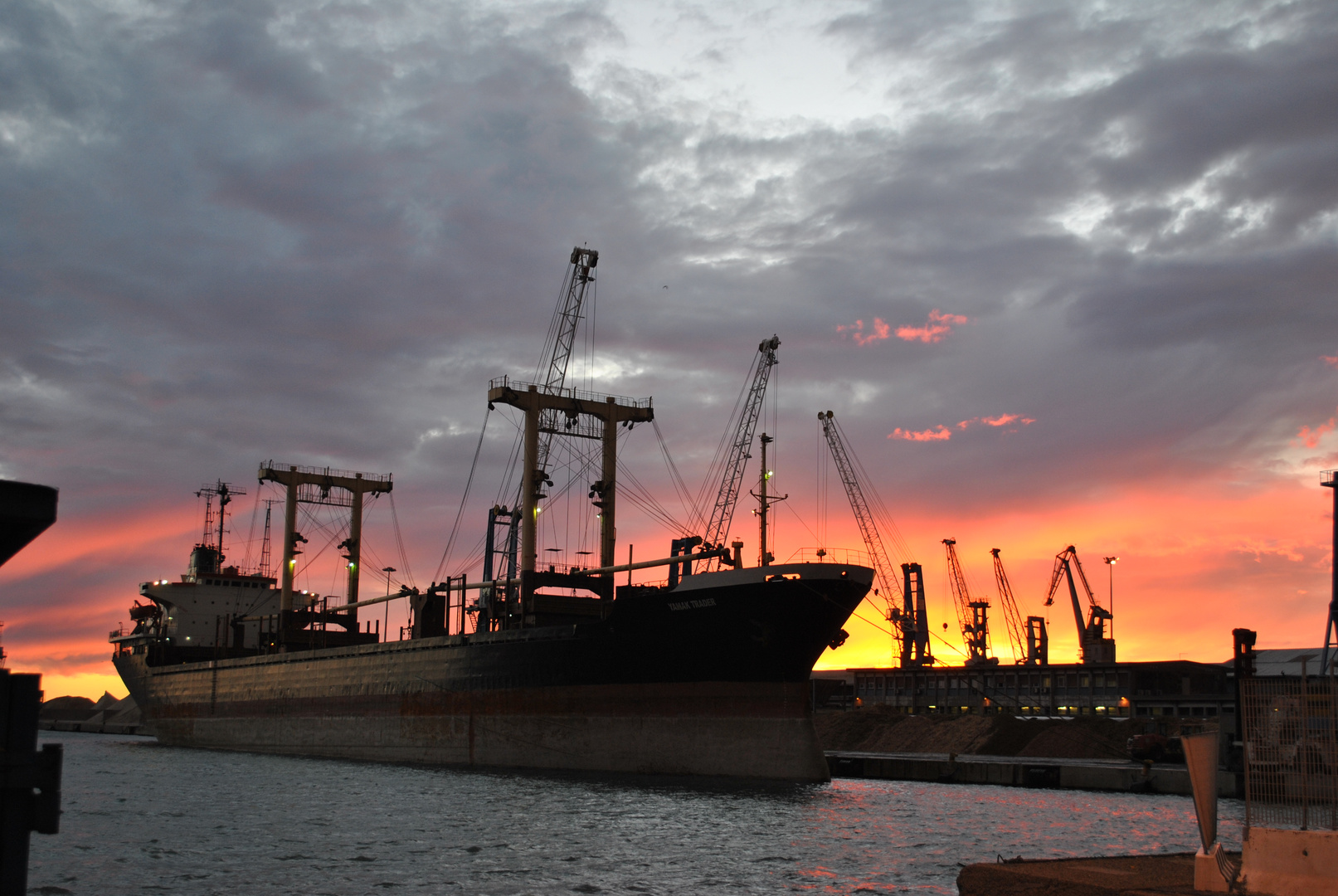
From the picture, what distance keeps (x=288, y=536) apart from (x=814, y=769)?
43.0 meters

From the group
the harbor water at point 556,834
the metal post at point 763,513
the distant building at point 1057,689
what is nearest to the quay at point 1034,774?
the harbor water at point 556,834

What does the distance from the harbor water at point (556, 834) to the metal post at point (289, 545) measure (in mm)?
25706

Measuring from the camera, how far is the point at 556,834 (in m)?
24.2

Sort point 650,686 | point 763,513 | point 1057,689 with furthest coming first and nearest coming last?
point 1057,689 → point 763,513 → point 650,686

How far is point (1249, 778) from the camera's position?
1240 cm

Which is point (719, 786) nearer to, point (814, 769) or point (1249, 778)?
point (814, 769)

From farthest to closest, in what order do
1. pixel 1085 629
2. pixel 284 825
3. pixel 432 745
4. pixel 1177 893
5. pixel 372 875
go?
pixel 1085 629
pixel 432 745
pixel 284 825
pixel 372 875
pixel 1177 893

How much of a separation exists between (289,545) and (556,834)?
155 feet

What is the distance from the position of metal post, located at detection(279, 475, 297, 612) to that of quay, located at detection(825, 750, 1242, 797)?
3486 cm

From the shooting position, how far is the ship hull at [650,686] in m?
34.4

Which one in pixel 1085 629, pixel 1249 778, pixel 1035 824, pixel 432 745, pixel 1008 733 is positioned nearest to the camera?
pixel 1249 778

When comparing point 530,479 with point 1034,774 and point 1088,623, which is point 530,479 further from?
point 1088,623

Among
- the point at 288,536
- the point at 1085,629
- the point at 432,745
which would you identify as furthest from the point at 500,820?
the point at 1085,629

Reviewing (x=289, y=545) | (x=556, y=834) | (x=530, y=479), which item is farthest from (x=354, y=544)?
(x=556, y=834)
